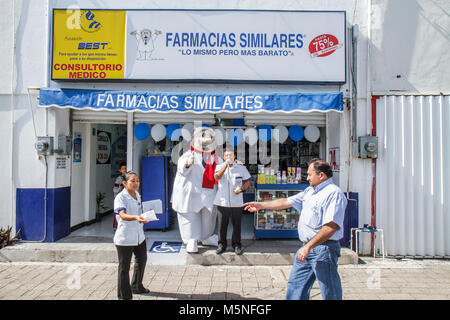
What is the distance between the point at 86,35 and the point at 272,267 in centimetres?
561

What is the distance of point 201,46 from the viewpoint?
242 inches

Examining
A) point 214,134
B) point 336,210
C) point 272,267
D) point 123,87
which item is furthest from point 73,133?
point 336,210

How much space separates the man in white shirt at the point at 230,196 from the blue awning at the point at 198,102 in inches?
36.7

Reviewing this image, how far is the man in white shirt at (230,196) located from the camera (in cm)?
561

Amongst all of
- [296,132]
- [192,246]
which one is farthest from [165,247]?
[296,132]

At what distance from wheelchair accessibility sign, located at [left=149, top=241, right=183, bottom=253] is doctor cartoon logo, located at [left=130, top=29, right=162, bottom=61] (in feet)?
12.1

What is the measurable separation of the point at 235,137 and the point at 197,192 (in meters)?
1.48

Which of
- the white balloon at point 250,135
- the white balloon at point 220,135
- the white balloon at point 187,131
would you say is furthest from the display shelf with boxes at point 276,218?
the white balloon at point 187,131

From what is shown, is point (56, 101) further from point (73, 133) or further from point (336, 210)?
point (336, 210)

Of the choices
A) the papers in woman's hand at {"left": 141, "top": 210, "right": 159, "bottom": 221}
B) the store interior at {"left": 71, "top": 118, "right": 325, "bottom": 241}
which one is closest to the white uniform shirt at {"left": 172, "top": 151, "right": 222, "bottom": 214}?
the store interior at {"left": 71, "top": 118, "right": 325, "bottom": 241}

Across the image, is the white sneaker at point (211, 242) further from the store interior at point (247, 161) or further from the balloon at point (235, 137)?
the balloon at point (235, 137)

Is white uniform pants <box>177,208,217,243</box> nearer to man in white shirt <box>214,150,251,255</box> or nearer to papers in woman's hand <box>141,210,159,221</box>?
man in white shirt <box>214,150,251,255</box>

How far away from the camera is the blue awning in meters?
5.71

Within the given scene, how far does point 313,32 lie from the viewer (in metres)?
6.14
